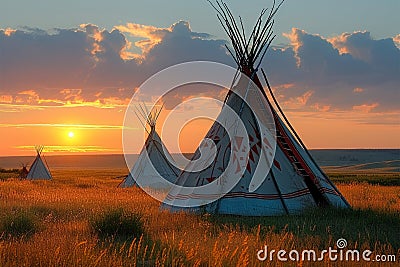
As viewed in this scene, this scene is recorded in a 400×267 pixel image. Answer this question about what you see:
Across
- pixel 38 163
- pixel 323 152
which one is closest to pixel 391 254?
pixel 38 163

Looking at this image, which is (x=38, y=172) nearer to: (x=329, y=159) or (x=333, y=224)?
(x=333, y=224)

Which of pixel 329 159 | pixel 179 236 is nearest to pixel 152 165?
pixel 179 236

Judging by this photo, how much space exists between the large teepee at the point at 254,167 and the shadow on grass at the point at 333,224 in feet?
1.53

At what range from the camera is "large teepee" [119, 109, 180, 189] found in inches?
919

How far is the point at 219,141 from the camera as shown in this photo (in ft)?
37.8

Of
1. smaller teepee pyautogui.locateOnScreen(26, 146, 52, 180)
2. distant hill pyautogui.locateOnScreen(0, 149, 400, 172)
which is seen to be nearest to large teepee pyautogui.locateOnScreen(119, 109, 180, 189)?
smaller teepee pyautogui.locateOnScreen(26, 146, 52, 180)

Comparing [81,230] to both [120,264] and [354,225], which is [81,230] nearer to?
[120,264]

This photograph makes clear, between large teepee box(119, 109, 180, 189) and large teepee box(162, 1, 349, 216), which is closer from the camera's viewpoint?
large teepee box(162, 1, 349, 216)

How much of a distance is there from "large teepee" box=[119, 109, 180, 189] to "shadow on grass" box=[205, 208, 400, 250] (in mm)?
13050

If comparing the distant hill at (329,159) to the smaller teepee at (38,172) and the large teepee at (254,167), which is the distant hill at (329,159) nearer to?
the smaller teepee at (38,172)

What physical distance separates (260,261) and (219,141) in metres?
5.59

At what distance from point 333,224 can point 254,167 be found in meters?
2.37

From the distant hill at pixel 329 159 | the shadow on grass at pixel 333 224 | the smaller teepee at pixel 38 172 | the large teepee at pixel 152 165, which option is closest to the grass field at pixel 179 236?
the shadow on grass at pixel 333 224

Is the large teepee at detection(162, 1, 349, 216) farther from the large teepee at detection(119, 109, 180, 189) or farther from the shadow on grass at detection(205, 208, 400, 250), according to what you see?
the large teepee at detection(119, 109, 180, 189)
